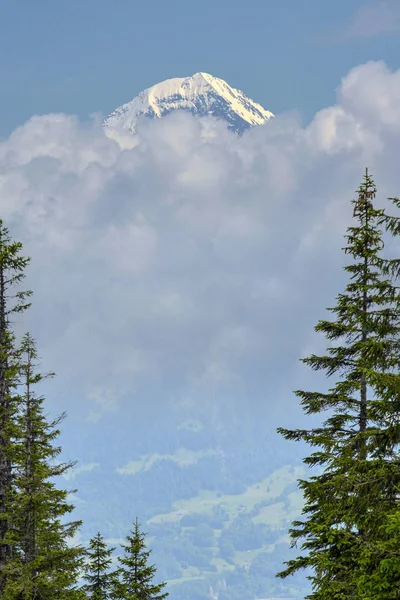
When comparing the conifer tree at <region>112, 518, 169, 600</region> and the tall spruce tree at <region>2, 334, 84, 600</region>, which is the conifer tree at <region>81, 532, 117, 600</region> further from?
the tall spruce tree at <region>2, 334, 84, 600</region>

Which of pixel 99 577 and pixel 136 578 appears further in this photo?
pixel 99 577

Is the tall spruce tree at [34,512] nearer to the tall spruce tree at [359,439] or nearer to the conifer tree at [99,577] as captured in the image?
the conifer tree at [99,577]

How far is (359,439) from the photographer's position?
18.0 m

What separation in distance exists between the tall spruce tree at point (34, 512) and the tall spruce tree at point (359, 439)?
29.2ft

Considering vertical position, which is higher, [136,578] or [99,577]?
[99,577]

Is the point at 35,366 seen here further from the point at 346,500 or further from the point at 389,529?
the point at 389,529

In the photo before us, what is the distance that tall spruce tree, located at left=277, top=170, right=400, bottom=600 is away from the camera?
14.0 metres

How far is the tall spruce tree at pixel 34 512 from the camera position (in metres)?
24.7

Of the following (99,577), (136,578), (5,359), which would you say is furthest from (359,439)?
(99,577)

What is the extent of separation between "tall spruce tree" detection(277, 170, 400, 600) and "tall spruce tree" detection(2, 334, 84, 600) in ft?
29.2

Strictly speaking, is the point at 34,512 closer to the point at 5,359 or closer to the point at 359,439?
the point at 5,359

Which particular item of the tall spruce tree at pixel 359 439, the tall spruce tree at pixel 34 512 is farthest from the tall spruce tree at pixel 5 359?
the tall spruce tree at pixel 359 439

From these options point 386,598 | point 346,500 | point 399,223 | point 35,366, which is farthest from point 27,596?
point 399,223

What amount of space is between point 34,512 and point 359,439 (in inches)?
544
